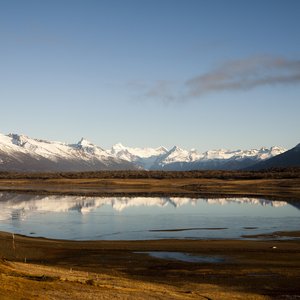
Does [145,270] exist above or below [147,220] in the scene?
below

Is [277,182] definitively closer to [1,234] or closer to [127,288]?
[1,234]

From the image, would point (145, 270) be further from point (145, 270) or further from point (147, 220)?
point (147, 220)

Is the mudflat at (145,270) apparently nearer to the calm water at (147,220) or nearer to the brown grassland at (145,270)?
the brown grassland at (145,270)

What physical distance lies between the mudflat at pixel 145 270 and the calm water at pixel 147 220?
25.8 feet

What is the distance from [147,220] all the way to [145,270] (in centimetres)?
4165

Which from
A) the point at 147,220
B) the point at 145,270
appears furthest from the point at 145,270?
the point at 147,220

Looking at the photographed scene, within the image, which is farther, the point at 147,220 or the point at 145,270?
the point at 147,220

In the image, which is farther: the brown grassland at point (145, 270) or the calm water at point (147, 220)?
the calm water at point (147, 220)

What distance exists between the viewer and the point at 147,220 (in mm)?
84562

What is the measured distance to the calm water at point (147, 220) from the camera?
222 ft

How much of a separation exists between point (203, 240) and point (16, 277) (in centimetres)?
3043

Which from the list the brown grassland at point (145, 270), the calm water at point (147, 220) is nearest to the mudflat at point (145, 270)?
the brown grassland at point (145, 270)

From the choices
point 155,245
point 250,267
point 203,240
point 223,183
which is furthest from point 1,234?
point 223,183

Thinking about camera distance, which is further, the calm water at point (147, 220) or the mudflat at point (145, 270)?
the calm water at point (147, 220)
